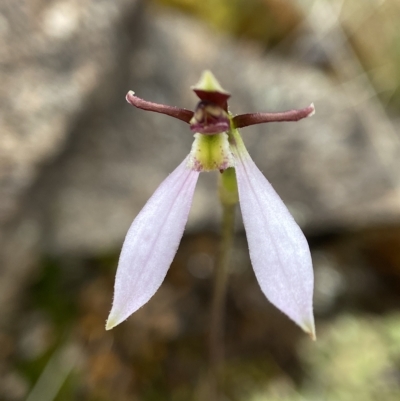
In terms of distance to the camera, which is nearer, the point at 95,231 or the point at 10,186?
the point at 10,186

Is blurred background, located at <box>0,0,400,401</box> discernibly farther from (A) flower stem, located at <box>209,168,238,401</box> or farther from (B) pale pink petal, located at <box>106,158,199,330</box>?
(B) pale pink petal, located at <box>106,158,199,330</box>

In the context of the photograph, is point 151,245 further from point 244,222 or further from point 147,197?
point 147,197

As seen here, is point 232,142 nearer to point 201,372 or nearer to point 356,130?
point 201,372

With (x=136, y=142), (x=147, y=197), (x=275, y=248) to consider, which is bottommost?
(x=275, y=248)

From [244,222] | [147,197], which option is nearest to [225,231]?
[244,222]

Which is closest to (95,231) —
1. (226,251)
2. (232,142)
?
(226,251)

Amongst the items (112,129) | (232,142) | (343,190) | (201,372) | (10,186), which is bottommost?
(201,372)

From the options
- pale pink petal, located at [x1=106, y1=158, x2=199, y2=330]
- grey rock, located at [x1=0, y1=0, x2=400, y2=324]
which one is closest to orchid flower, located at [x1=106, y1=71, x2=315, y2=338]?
pale pink petal, located at [x1=106, y1=158, x2=199, y2=330]
